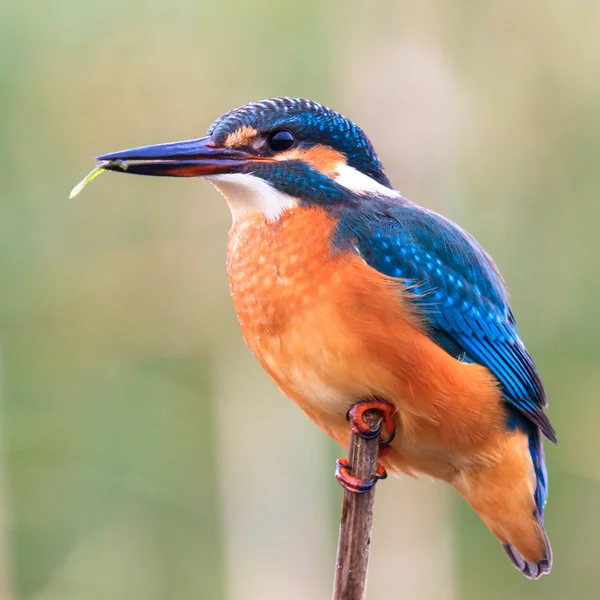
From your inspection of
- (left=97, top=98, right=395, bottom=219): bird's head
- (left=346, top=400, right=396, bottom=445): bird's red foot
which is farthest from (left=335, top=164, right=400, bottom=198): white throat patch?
(left=346, top=400, right=396, bottom=445): bird's red foot

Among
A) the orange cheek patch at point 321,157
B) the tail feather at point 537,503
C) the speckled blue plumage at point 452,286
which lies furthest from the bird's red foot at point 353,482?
the orange cheek patch at point 321,157

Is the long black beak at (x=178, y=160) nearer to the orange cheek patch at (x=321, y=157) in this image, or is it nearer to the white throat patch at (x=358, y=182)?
the orange cheek patch at (x=321, y=157)

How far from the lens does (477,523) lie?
6.95m

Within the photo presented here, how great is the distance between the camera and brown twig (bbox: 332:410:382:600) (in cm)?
208

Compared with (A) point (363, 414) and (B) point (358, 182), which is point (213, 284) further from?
(A) point (363, 414)

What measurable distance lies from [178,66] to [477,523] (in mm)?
4930

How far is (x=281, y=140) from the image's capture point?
88.3 inches

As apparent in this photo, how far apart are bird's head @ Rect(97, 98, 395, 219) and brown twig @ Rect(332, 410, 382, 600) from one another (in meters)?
0.62

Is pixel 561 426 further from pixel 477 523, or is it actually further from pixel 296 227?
pixel 296 227

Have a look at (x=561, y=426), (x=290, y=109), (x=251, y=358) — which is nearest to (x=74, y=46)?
(x=251, y=358)

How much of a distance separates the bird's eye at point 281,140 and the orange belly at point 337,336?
19cm

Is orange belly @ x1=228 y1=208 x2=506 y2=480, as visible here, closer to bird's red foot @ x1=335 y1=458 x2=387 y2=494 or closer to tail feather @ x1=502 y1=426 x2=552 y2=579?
bird's red foot @ x1=335 y1=458 x2=387 y2=494

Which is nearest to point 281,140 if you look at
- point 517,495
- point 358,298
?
point 358,298

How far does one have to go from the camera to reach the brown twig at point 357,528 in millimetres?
2082
